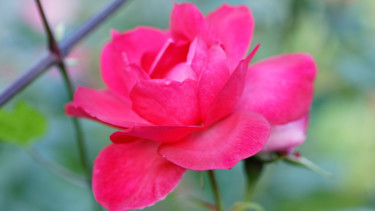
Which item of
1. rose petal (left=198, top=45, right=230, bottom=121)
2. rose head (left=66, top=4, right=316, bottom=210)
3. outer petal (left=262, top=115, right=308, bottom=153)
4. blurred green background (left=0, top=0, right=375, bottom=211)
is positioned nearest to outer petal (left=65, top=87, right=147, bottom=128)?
rose head (left=66, top=4, right=316, bottom=210)

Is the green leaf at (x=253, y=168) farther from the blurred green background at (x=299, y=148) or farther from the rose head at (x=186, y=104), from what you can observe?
the blurred green background at (x=299, y=148)

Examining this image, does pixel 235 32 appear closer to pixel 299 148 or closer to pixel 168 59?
pixel 168 59

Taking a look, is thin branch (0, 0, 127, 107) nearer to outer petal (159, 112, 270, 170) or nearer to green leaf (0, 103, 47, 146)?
green leaf (0, 103, 47, 146)

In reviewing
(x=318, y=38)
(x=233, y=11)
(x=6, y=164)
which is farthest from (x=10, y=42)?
(x=318, y=38)

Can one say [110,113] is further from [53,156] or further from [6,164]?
[6,164]

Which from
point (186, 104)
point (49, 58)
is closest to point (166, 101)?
point (186, 104)

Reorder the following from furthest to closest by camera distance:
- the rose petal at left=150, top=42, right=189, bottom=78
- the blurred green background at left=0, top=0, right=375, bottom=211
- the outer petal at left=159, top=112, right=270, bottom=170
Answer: the blurred green background at left=0, top=0, right=375, bottom=211 < the rose petal at left=150, top=42, right=189, bottom=78 < the outer petal at left=159, top=112, right=270, bottom=170
